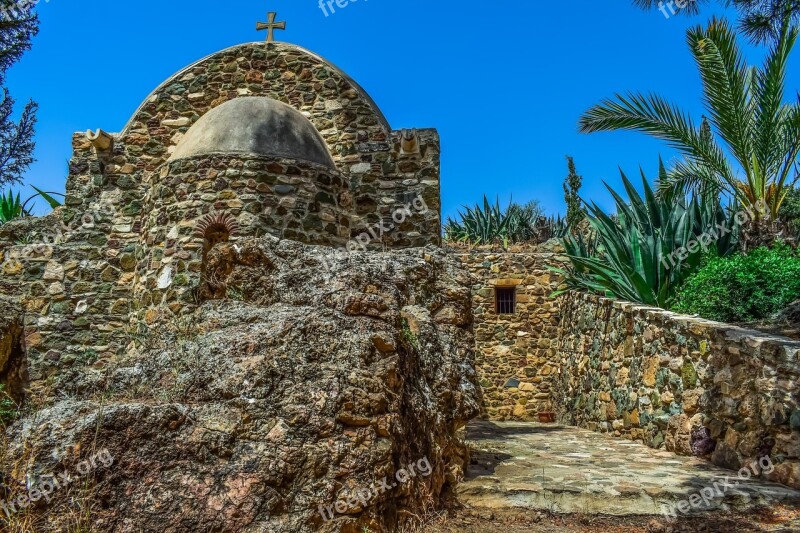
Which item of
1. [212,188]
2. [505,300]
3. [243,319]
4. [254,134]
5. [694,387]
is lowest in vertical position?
[694,387]

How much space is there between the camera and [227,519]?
281 cm

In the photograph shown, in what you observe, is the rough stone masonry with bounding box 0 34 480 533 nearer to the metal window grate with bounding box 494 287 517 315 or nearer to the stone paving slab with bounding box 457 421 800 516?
the stone paving slab with bounding box 457 421 800 516

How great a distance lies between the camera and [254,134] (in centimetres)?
852

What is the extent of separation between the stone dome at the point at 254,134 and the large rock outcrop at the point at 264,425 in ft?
13.7

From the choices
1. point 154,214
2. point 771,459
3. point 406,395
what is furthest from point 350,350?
point 154,214

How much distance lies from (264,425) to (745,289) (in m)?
6.08

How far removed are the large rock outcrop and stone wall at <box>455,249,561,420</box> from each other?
9.78 m

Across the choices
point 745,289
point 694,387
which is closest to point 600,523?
point 694,387

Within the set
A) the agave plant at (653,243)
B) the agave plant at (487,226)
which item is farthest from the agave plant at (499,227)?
the agave plant at (653,243)

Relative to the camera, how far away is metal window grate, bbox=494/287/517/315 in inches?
572

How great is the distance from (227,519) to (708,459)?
193 inches

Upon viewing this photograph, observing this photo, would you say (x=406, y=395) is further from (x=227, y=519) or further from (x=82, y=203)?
(x=82, y=203)

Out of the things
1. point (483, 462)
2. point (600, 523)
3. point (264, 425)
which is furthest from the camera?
point (483, 462)

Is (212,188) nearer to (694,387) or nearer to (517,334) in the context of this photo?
(694,387)
